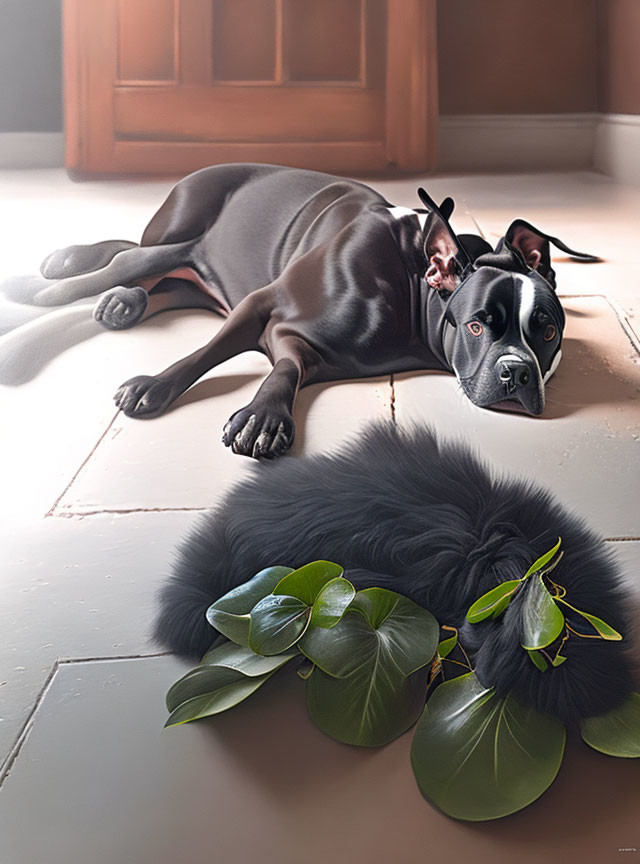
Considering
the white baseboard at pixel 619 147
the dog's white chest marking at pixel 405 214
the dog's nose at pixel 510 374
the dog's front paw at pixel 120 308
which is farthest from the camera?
the white baseboard at pixel 619 147

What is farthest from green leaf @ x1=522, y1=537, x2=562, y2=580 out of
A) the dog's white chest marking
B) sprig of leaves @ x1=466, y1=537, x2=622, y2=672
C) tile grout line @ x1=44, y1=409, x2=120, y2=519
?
→ the dog's white chest marking

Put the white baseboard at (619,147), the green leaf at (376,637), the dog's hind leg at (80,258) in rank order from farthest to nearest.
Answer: the white baseboard at (619,147)
the dog's hind leg at (80,258)
the green leaf at (376,637)

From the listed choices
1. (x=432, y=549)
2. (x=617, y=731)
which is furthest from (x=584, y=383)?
(x=617, y=731)

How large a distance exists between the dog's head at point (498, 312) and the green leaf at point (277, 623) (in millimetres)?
419

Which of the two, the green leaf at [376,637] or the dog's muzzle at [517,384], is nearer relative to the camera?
the green leaf at [376,637]

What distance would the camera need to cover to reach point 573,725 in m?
0.56

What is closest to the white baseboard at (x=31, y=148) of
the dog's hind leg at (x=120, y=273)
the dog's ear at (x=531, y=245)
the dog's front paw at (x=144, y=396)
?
the dog's hind leg at (x=120, y=273)

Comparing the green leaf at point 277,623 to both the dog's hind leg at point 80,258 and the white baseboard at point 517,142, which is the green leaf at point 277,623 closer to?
the dog's hind leg at point 80,258

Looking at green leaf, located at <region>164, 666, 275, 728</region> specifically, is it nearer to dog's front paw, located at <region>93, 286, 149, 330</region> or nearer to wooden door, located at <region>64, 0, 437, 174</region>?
dog's front paw, located at <region>93, 286, 149, 330</region>

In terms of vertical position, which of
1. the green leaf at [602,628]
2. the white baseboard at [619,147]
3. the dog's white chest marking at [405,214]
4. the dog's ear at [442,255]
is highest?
the white baseboard at [619,147]

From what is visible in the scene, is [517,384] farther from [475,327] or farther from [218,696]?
[218,696]

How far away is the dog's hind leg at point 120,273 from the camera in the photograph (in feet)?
4.29

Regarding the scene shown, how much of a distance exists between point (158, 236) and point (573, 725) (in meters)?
1.07

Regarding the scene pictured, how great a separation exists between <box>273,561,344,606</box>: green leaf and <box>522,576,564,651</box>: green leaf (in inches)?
5.9
